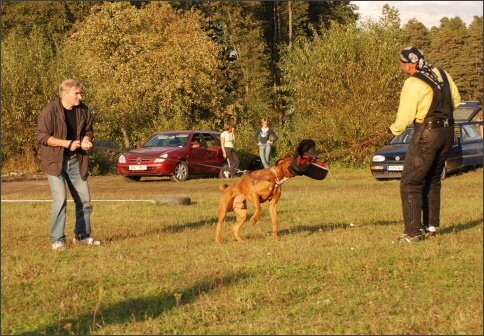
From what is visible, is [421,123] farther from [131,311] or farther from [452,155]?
[452,155]

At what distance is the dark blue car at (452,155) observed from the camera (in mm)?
24078

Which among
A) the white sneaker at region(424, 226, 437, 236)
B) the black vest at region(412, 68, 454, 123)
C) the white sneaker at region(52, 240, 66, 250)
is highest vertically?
the black vest at region(412, 68, 454, 123)

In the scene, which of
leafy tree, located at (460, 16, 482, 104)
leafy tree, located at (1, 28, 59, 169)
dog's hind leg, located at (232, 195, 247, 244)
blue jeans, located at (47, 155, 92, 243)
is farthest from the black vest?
leafy tree, located at (460, 16, 482, 104)

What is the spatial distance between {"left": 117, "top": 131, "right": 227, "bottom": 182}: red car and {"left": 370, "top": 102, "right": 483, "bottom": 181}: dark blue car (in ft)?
17.2

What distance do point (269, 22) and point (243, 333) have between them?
56573mm

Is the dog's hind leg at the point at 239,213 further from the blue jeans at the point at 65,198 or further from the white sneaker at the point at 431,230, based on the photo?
the white sneaker at the point at 431,230

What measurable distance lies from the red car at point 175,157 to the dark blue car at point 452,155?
5.25 meters

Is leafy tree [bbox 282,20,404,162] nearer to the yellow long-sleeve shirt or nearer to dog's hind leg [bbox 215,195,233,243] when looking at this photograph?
dog's hind leg [bbox 215,195,233,243]

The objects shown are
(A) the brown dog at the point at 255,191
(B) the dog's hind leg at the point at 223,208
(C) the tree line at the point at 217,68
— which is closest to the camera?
(A) the brown dog at the point at 255,191

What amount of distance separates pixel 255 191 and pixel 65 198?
91.0 inches

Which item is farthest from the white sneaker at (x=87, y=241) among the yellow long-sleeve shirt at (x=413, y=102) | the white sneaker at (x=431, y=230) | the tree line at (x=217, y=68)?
the tree line at (x=217, y=68)

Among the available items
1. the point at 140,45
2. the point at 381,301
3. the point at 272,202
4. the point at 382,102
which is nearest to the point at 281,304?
the point at 381,301

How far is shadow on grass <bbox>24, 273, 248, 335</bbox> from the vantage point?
6.09 m

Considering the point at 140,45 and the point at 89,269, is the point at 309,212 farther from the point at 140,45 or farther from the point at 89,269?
the point at 140,45
